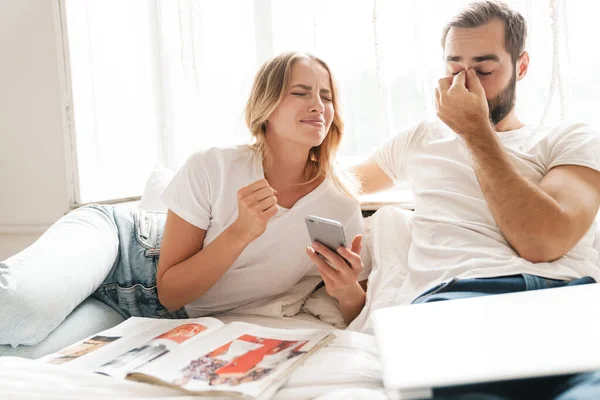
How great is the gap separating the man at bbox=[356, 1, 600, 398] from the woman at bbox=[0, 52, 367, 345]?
0.21m

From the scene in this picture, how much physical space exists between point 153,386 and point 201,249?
0.59 m

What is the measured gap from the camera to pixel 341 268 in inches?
52.8

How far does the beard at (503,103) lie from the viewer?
5.17 ft

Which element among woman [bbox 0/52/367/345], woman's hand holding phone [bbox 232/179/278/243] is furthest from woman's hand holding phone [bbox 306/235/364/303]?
woman's hand holding phone [bbox 232/179/278/243]

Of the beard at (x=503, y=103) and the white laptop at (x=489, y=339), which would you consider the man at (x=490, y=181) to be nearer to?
the beard at (x=503, y=103)

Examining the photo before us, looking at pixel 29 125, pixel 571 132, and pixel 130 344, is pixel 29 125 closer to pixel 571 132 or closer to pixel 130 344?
pixel 130 344

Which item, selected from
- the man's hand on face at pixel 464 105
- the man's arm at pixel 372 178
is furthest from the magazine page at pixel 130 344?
the man's hand on face at pixel 464 105

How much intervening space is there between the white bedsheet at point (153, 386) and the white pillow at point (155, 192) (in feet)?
2.65

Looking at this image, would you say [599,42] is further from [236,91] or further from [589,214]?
[236,91]

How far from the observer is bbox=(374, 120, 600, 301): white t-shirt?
1333 mm

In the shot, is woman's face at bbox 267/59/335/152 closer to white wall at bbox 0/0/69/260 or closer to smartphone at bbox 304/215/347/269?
smartphone at bbox 304/215/347/269

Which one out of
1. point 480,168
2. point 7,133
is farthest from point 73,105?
point 480,168

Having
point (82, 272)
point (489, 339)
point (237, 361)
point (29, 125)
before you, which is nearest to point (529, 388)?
point (489, 339)

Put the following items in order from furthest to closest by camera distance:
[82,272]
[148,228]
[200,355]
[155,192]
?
[155,192] → [148,228] → [82,272] → [200,355]
